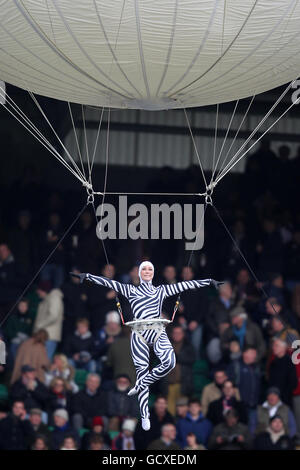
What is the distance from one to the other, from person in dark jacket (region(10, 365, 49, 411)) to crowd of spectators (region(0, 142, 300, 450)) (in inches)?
0.9

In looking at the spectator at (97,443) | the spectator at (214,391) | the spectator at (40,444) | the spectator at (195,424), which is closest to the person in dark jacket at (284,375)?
the spectator at (214,391)

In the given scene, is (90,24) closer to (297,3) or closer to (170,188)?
(297,3)

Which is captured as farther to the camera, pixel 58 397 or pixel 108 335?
pixel 108 335

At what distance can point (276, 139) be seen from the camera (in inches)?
1316

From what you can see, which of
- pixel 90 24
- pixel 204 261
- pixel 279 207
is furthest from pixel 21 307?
pixel 90 24

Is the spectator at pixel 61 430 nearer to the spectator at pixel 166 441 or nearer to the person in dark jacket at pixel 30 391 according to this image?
the person in dark jacket at pixel 30 391

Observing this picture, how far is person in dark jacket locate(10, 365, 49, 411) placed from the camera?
26.5m

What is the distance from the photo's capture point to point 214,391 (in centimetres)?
2700

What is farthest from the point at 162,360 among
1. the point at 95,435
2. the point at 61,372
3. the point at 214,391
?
the point at 61,372

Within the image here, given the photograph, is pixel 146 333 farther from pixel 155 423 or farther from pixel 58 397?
pixel 58 397

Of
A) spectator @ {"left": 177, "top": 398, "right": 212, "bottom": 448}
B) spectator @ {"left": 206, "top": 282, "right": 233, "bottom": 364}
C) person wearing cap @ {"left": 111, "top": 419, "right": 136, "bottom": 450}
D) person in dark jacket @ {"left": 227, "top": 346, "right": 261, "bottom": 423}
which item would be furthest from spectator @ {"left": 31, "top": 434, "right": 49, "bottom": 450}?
spectator @ {"left": 206, "top": 282, "right": 233, "bottom": 364}

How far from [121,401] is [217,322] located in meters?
3.24

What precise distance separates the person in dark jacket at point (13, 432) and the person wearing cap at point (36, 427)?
85 mm

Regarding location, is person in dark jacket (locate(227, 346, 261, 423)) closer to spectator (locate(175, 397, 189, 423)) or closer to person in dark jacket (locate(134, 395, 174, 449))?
spectator (locate(175, 397, 189, 423))
